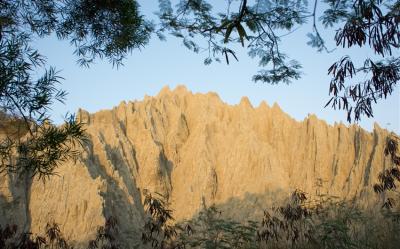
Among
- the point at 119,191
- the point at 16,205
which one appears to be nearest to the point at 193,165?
the point at 119,191

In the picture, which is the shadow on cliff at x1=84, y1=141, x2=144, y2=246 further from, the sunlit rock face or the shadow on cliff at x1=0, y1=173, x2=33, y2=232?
the shadow on cliff at x1=0, y1=173, x2=33, y2=232

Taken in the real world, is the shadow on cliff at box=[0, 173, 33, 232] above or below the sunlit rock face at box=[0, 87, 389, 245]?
below

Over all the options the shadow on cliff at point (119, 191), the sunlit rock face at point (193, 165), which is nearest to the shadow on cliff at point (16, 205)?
the sunlit rock face at point (193, 165)

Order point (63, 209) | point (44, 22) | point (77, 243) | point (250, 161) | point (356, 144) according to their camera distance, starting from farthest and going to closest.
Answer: point (250, 161)
point (356, 144)
point (63, 209)
point (77, 243)
point (44, 22)

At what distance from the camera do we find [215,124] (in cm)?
5622

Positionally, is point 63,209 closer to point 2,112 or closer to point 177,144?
point 177,144

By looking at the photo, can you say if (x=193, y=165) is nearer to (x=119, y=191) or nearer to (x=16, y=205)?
(x=119, y=191)

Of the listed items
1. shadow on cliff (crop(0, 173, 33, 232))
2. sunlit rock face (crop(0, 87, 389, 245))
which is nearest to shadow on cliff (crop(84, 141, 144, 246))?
sunlit rock face (crop(0, 87, 389, 245))

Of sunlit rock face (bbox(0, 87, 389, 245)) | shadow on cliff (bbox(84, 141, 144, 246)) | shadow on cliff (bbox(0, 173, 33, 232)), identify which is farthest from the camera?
shadow on cliff (bbox(84, 141, 144, 246))

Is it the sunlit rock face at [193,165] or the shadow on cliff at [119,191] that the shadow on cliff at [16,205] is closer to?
the sunlit rock face at [193,165]

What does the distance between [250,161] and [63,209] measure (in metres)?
23.2

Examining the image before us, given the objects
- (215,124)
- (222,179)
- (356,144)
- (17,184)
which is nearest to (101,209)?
(17,184)

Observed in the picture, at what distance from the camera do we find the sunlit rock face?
39344mm

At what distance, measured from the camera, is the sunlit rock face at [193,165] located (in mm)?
39344
